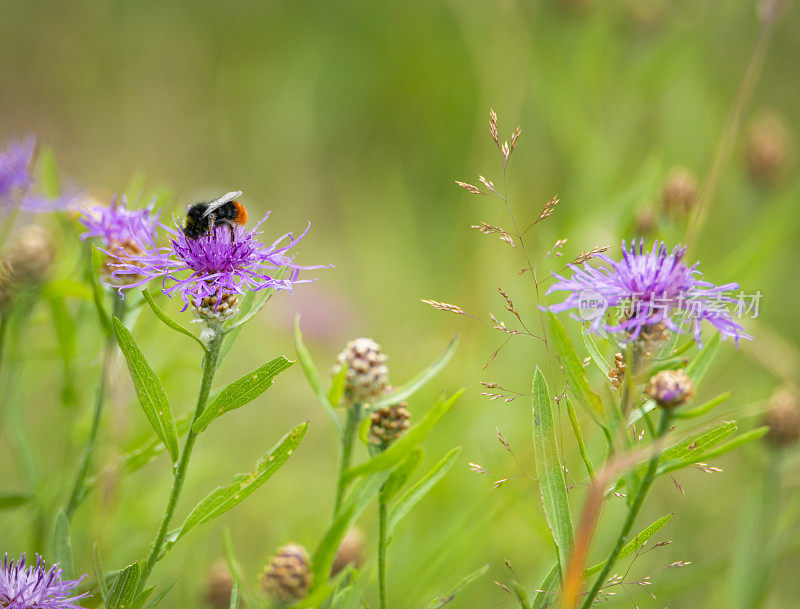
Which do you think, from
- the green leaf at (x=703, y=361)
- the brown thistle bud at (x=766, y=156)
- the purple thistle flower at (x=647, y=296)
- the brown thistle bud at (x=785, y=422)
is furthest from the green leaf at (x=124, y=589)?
the brown thistle bud at (x=766, y=156)

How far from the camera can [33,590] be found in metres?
0.81

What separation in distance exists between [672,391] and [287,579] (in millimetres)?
441

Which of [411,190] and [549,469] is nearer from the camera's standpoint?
[549,469]

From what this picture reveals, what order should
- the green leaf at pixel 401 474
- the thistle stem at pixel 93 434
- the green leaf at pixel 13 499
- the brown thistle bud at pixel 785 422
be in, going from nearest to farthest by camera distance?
the green leaf at pixel 401 474
the thistle stem at pixel 93 434
the green leaf at pixel 13 499
the brown thistle bud at pixel 785 422

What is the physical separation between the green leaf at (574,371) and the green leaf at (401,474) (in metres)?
0.18

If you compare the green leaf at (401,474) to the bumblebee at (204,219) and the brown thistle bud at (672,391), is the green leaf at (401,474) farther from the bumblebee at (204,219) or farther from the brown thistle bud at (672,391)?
the bumblebee at (204,219)

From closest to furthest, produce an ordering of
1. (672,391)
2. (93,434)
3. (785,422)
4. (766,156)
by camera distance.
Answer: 1. (672,391)
2. (93,434)
3. (785,422)
4. (766,156)

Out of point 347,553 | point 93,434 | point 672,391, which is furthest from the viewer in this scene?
point 347,553

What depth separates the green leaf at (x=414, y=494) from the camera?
912mm

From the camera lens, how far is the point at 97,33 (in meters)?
3.54

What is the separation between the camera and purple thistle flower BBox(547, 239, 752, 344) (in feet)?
2.63

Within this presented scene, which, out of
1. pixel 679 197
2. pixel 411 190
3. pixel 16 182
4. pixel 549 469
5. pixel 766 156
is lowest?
pixel 549 469

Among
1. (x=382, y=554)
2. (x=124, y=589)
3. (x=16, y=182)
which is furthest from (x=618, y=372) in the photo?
(x=16, y=182)

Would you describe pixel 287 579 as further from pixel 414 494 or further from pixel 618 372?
pixel 618 372
